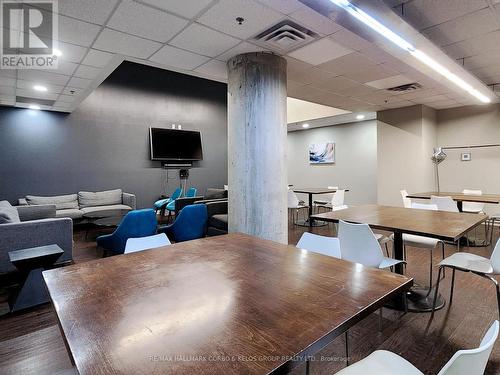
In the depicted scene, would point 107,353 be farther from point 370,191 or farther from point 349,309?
point 370,191

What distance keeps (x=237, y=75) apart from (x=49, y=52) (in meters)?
2.28

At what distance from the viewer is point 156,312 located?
1.01m

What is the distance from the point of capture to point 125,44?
10.3 ft

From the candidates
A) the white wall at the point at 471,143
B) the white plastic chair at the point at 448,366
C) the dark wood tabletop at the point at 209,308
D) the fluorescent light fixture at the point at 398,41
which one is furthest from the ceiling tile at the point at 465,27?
the white wall at the point at 471,143

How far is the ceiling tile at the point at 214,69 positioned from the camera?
12.2ft

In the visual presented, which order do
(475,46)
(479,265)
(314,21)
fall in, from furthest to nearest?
(475,46), (314,21), (479,265)

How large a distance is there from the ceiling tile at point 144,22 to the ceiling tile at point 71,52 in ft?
2.67

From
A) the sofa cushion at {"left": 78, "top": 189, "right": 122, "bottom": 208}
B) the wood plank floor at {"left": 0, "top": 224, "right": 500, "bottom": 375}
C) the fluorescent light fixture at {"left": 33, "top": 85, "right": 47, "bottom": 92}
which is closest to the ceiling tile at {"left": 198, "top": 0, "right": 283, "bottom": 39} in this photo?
the wood plank floor at {"left": 0, "top": 224, "right": 500, "bottom": 375}

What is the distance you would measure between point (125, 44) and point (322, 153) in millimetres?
7438

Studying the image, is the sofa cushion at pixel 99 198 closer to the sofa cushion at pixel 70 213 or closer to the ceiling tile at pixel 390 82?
the sofa cushion at pixel 70 213

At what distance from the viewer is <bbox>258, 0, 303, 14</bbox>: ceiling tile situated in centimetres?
234

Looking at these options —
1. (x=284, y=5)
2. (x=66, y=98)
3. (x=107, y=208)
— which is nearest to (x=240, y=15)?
(x=284, y=5)

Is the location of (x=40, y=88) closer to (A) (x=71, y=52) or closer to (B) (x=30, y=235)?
(A) (x=71, y=52)

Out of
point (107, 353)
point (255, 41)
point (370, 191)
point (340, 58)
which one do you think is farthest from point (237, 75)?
point (370, 191)
